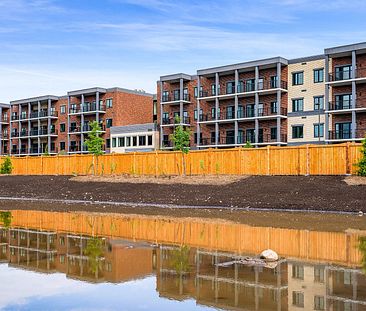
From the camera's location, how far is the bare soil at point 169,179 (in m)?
32.5

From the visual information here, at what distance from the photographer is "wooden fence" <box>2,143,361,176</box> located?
3144 centimetres

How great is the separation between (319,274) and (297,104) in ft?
161

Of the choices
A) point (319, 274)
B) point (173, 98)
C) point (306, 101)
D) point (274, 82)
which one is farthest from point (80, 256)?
point (173, 98)

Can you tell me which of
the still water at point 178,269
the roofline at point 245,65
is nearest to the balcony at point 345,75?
the roofline at point 245,65

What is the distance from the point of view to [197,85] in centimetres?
6500

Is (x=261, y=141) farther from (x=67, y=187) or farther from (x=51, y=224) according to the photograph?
(x=51, y=224)

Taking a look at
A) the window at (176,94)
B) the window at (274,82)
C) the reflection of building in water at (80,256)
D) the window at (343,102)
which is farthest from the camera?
the window at (176,94)

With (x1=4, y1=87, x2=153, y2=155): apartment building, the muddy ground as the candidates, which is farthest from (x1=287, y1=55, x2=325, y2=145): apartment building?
(x1=4, y1=87, x2=153, y2=155): apartment building

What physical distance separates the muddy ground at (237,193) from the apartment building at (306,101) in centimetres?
2386

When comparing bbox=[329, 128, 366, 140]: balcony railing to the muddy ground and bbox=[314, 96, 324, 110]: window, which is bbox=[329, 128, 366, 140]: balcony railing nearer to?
bbox=[314, 96, 324, 110]: window

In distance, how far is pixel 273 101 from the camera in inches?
2267

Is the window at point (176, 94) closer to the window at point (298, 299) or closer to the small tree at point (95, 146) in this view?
the small tree at point (95, 146)

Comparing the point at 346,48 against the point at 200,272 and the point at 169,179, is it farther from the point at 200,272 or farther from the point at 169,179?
the point at 200,272

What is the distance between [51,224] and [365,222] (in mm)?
11427
